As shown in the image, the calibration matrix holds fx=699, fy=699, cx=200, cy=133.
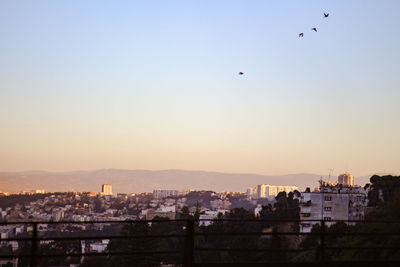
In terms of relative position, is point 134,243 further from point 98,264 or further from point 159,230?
point 159,230

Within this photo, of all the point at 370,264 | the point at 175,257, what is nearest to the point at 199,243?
the point at 175,257

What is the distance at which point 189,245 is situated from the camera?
40.8 feet

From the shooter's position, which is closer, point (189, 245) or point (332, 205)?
point (189, 245)

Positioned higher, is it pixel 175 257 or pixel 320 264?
pixel 320 264

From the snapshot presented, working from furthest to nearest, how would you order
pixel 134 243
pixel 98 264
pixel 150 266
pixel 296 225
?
pixel 296 225
pixel 98 264
pixel 134 243
pixel 150 266

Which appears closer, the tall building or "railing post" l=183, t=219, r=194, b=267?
"railing post" l=183, t=219, r=194, b=267

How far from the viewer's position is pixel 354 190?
140 metres

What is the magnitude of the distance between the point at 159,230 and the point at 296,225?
26.4 m

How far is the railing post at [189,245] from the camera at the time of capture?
12.4 m

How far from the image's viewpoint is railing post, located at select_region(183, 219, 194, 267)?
1241 cm

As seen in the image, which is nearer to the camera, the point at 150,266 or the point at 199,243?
the point at 150,266

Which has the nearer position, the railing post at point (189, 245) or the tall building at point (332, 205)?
the railing post at point (189, 245)

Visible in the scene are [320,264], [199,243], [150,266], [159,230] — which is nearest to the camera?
[320,264]

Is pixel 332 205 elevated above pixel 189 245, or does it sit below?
above
